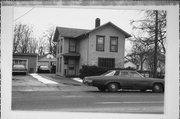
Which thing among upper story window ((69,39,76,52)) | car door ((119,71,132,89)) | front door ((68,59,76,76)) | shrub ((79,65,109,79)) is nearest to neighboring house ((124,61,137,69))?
shrub ((79,65,109,79))

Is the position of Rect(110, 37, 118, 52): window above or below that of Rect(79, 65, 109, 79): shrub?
above

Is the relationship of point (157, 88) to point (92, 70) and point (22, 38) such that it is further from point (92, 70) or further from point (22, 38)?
point (22, 38)

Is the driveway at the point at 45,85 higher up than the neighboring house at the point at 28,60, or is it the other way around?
the neighboring house at the point at 28,60

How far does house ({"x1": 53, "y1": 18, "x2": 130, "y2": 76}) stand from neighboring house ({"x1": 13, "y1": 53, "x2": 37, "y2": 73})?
2910mm

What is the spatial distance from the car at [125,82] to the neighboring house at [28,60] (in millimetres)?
10897

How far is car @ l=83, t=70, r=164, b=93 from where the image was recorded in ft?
34.1

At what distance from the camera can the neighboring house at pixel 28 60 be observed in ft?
65.5

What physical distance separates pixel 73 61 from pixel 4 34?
47.1 feet

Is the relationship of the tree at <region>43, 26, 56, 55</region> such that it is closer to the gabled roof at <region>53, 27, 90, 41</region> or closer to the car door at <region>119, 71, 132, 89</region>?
the gabled roof at <region>53, 27, 90, 41</region>

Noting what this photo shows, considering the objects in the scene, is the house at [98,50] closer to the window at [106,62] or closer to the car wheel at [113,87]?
the window at [106,62]

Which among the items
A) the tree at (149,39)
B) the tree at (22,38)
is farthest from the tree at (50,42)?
the tree at (149,39)

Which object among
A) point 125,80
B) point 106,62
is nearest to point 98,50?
point 106,62

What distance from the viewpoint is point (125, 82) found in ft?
34.8

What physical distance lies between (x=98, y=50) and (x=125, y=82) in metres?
7.23
